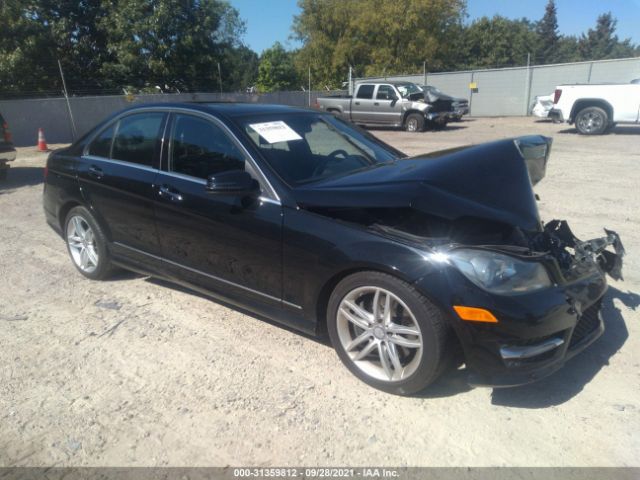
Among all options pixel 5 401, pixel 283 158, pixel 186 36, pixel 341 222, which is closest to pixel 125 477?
pixel 5 401

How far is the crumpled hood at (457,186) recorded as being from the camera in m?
2.84

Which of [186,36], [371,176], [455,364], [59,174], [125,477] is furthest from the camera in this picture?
[186,36]

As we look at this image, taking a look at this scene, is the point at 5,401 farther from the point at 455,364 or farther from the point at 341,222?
the point at 455,364

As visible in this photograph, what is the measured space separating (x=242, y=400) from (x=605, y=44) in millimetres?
94658

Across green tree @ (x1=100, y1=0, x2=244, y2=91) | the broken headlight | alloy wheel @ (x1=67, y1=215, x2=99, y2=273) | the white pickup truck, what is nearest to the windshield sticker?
the broken headlight

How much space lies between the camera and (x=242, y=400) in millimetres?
2951

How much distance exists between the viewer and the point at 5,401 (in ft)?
9.82

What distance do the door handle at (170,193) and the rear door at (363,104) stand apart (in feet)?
55.5

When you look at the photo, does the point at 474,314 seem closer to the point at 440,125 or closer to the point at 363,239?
the point at 363,239

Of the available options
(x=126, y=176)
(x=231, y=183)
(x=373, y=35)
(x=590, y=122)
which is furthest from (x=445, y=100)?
(x=373, y=35)

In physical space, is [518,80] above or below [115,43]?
below

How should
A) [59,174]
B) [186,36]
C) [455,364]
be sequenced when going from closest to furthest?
[455,364], [59,174], [186,36]

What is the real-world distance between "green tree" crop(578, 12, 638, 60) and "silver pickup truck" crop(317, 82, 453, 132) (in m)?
73.5

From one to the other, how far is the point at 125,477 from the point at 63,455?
41 cm
